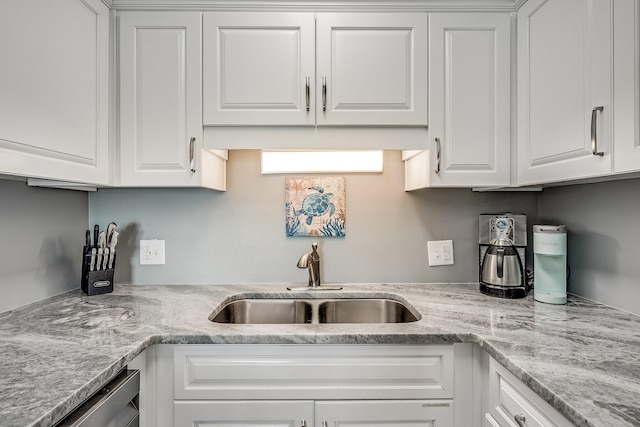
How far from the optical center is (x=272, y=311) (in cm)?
171

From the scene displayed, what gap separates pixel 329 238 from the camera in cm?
185

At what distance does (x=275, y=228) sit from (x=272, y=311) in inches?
16.5

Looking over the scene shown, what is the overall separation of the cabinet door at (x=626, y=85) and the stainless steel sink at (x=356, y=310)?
41.2 inches

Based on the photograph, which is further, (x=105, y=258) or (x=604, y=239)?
(x=105, y=258)

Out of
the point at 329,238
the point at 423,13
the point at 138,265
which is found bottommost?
the point at 138,265

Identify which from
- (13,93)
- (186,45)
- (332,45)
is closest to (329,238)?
(332,45)

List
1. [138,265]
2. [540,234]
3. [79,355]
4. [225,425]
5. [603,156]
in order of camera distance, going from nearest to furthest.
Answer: [79,355], [603,156], [225,425], [540,234], [138,265]

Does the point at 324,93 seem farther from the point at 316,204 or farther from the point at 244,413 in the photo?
the point at 244,413

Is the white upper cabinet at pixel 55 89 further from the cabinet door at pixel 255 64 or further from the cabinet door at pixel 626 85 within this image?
the cabinet door at pixel 626 85

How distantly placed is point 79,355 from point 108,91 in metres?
1.06

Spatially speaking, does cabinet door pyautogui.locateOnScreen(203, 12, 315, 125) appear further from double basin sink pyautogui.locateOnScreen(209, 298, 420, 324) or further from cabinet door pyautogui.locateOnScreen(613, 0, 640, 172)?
cabinet door pyautogui.locateOnScreen(613, 0, 640, 172)

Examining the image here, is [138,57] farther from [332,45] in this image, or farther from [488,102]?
[488,102]

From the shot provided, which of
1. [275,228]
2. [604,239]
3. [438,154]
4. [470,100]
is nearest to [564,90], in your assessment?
[470,100]

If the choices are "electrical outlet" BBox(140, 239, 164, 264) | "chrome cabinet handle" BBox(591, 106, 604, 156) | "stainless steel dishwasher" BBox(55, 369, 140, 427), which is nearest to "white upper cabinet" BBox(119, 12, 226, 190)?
"electrical outlet" BBox(140, 239, 164, 264)
